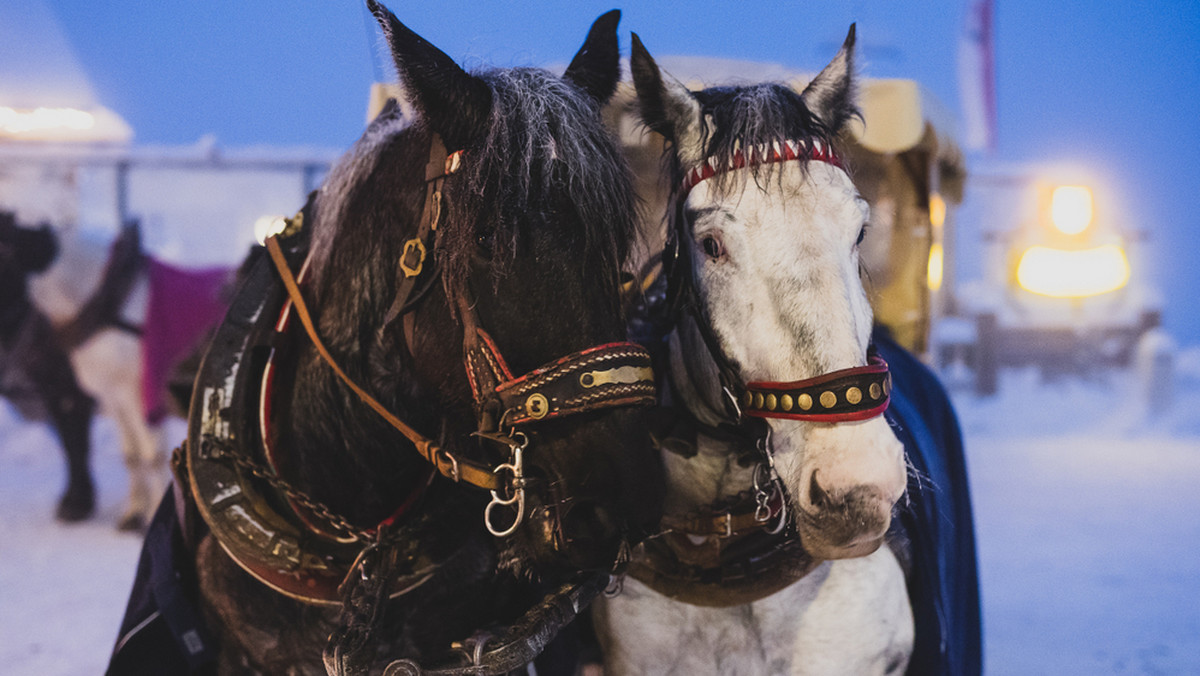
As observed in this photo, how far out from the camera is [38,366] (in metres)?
4.95

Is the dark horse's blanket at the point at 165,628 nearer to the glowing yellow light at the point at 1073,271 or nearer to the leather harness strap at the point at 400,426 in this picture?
the leather harness strap at the point at 400,426

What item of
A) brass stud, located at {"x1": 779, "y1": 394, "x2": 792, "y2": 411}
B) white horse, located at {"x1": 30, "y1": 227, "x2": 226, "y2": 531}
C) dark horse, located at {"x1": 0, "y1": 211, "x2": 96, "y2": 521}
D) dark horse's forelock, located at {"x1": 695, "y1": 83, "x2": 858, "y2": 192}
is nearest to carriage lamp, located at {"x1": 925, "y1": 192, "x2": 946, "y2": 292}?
dark horse's forelock, located at {"x1": 695, "y1": 83, "x2": 858, "y2": 192}

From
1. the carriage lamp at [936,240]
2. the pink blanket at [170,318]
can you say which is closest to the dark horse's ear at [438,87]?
the carriage lamp at [936,240]

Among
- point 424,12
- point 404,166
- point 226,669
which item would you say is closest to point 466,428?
point 404,166

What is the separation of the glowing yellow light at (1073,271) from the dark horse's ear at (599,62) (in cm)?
789

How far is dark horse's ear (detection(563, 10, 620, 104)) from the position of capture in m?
1.27

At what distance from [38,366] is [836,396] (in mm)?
5916

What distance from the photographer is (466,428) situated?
1.09m

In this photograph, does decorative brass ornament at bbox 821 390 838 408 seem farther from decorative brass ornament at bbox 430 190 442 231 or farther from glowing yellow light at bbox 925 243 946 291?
glowing yellow light at bbox 925 243 946 291

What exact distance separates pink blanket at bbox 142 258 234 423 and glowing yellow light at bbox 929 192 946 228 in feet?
14.3

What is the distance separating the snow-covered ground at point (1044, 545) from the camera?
3.24 metres

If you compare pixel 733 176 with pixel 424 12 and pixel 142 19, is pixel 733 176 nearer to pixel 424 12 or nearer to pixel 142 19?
pixel 424 12

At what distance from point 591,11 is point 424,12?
52cm

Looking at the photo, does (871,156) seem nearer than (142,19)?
Yes
